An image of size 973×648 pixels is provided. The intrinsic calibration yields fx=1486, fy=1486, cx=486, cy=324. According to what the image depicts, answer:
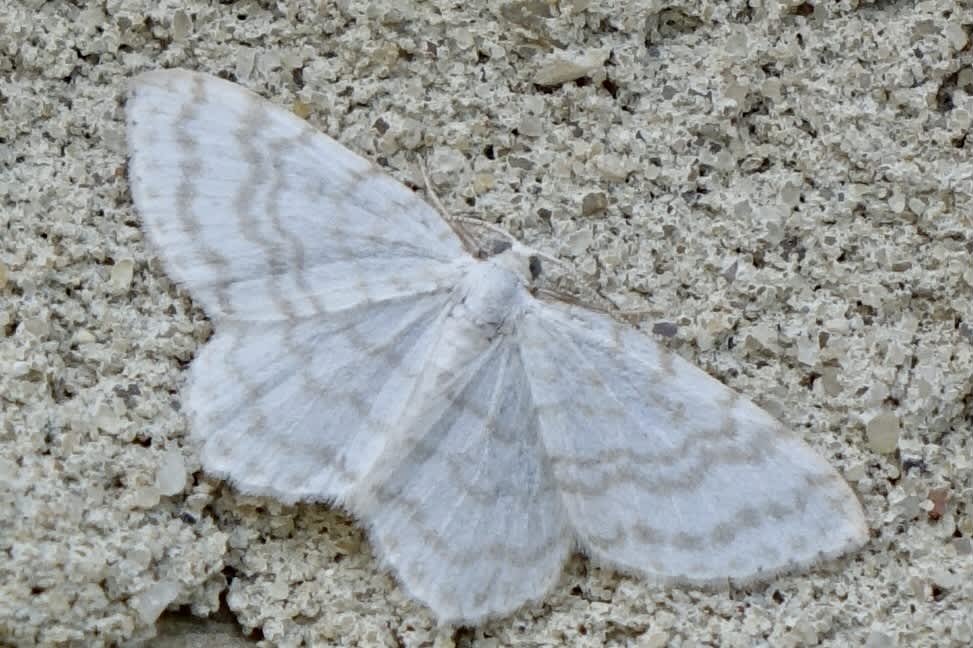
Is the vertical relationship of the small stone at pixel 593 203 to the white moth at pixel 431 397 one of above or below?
above

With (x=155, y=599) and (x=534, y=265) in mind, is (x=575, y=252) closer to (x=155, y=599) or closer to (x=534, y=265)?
(x=534, y=265)

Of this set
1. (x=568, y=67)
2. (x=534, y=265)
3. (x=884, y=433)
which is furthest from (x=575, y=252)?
(x=884, y=433)

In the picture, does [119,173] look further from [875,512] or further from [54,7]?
[875,512]

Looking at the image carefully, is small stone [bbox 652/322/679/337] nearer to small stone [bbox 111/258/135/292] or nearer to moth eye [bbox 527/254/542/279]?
moth eye [bbox 527/254/542/279]

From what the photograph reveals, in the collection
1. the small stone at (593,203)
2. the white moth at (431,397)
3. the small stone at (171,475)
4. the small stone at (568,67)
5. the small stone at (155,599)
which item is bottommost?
the small stone at (155,599)

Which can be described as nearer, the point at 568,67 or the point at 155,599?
the point at 155,599

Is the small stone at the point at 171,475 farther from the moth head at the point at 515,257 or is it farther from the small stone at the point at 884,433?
the small stone at the point at 884,433

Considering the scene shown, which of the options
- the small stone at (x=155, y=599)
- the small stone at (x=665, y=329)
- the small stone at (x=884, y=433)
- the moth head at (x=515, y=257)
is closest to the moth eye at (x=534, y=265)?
the moth head at (x=515, y=257)
